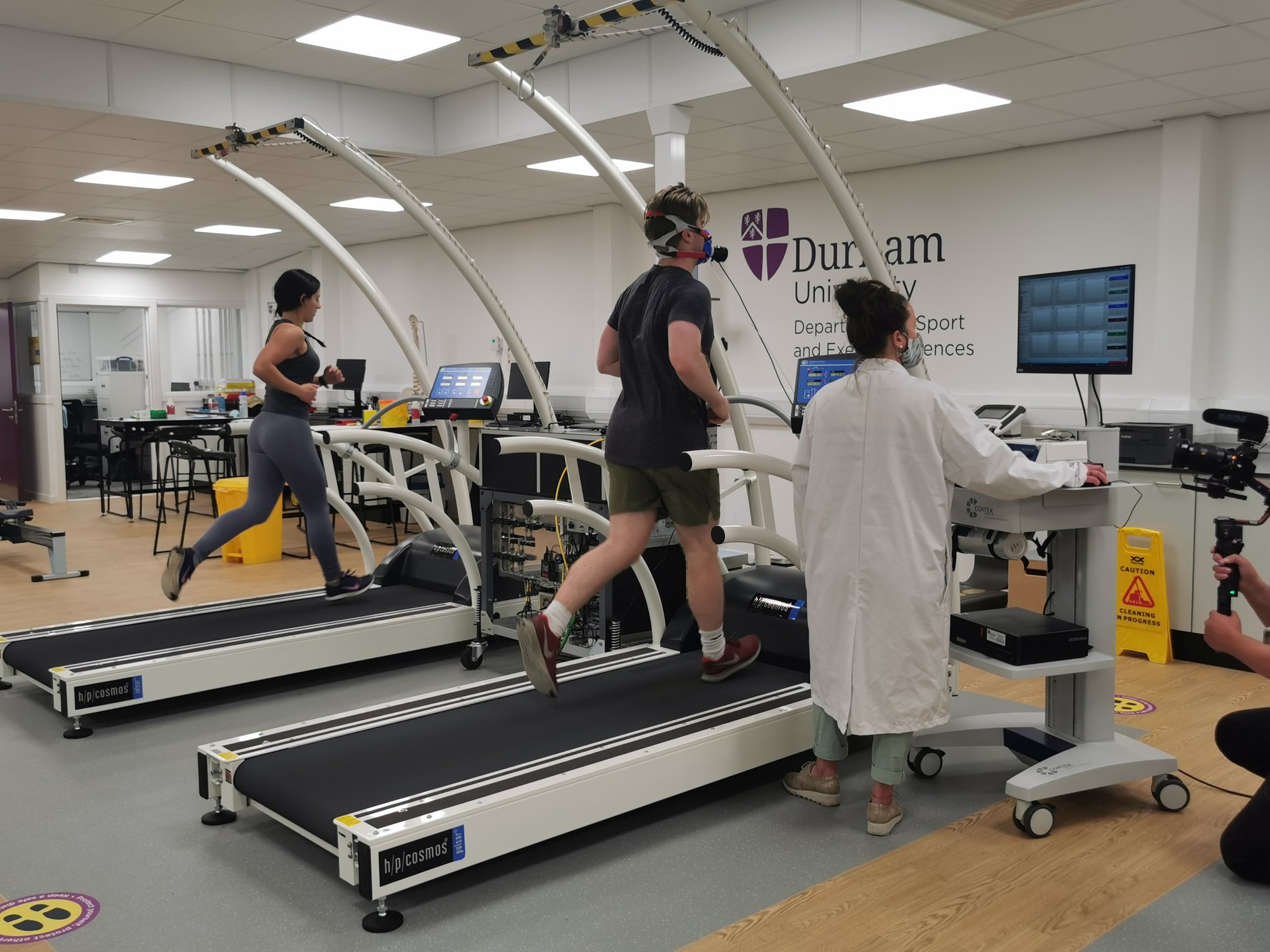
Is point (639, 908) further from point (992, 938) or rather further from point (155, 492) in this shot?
point (155, 492)

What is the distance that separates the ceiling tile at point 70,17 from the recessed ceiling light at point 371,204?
10.6ft

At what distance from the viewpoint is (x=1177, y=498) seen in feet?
16.6

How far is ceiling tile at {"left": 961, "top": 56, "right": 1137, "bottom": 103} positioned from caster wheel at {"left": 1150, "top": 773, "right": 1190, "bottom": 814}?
325 centimetres

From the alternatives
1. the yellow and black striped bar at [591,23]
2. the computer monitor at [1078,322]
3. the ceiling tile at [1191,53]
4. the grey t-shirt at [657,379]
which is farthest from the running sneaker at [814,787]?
the ceiling tile at [1191,53]

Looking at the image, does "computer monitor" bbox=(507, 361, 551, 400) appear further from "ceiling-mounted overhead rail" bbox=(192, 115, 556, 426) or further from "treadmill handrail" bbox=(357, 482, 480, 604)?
"treadmill handrail" bbox=(357, 482, 480, 604)

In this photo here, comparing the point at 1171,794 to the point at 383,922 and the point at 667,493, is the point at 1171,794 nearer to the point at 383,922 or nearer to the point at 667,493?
the point at 667,493

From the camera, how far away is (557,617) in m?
3.31

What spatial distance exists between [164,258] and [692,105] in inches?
345

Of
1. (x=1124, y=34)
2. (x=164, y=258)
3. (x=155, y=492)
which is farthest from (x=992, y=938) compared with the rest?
(x=164, y=258)

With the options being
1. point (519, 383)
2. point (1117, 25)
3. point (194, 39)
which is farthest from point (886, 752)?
point (519, 383)

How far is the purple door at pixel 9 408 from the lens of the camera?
470 inches

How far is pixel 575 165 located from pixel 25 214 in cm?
507

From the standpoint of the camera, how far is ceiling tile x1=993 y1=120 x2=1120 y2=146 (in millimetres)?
6102

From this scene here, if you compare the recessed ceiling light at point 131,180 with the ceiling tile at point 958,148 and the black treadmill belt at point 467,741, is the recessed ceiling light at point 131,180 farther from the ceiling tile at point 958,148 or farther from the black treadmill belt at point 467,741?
the black treadmill belt at point 467,741
